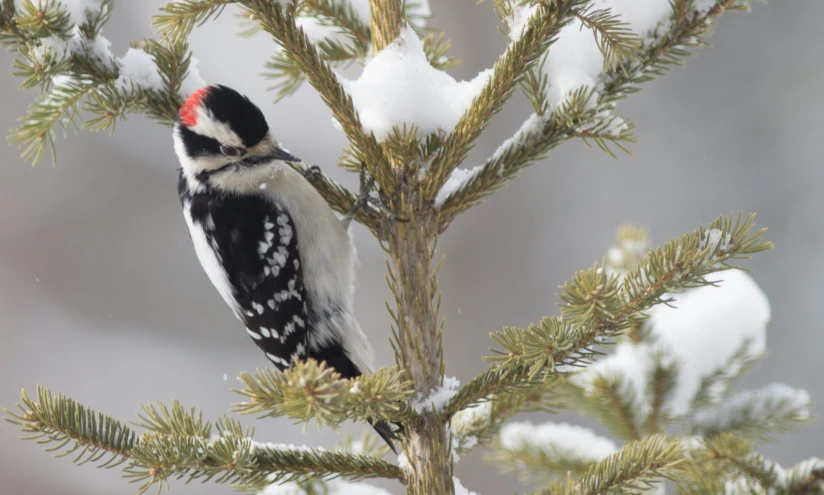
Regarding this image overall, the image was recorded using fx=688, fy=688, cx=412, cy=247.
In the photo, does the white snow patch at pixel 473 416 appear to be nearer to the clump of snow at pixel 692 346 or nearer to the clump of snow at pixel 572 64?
the clump of snow at pixel 692 346

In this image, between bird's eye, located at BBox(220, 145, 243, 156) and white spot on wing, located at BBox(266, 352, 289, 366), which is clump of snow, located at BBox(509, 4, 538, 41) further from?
white spot on wing, located at BBox(266, 352, 289, 366)

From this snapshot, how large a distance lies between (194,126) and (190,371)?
142 inches

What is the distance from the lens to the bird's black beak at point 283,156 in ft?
5.02

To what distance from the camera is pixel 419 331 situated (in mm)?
1116

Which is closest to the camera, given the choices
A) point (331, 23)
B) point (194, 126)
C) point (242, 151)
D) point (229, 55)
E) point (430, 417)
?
point (430, 417)

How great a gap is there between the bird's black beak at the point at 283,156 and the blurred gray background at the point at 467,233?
254 cm

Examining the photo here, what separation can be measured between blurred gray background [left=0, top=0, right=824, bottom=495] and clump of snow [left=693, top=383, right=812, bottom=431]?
2.35 metres

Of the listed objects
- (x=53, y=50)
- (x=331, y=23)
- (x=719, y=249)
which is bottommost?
(x=719, y=249)

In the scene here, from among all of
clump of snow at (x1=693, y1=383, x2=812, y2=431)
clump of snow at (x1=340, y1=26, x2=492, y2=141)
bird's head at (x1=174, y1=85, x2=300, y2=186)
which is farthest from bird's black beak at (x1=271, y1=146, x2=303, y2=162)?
clump of snow at (x1=693, y1=383, x2=812, y2=431)

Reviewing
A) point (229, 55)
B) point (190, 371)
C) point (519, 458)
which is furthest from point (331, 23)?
point (229, 55)

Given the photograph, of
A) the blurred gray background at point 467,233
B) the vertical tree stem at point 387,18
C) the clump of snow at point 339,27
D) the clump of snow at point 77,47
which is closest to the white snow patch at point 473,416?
the vertical tree stem at point 387,18

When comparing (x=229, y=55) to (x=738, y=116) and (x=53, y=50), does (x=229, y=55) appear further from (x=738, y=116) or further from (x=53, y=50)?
(x=53, y=50)

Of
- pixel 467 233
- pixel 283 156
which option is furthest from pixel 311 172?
pixel 467 233

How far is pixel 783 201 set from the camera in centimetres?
390
